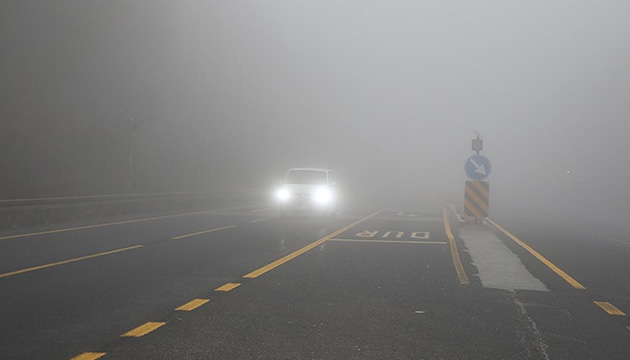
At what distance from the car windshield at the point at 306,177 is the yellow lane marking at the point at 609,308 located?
648 inches

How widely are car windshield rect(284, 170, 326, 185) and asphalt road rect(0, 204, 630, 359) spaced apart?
28.8 ft

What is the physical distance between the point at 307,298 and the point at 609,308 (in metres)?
3.74

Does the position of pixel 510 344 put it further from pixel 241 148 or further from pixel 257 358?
pixel 241 148

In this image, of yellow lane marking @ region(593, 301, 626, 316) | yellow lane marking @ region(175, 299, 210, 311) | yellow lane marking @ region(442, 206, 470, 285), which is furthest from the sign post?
yellow lane marking @ region(175, 299, 210, 311)

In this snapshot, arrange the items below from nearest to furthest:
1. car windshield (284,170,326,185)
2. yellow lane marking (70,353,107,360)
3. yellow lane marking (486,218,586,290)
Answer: yellow lane marking (70,353,107,360) → yellow lane marking (486,218,586,290) → car windshield (284,170,326,185)

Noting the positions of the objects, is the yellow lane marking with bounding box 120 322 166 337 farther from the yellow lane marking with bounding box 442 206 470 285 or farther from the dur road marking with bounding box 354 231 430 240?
the dur road marking with bounding box 354 231 430 240

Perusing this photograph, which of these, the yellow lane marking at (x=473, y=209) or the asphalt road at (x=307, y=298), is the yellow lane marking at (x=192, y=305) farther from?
the yellow lane marking at (x=473, y=209)

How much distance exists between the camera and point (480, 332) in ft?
21.0

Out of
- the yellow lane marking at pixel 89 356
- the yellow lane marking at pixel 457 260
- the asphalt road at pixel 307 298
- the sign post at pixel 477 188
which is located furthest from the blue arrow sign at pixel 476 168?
the yellow lane marking at pixel 89 356

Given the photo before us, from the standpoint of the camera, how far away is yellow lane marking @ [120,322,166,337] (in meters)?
6.07

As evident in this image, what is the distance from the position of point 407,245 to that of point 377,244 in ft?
2.27

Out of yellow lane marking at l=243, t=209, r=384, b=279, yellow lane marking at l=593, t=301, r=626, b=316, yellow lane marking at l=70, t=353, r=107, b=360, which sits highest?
yellow lane marking at l=243, t=209, r=384, b=279

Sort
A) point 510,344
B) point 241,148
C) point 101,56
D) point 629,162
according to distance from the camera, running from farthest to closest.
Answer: point 629,162, point 241,148, point 101,56, point 510,344

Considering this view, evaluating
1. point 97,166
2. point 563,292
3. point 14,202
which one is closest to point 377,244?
point 563,292
